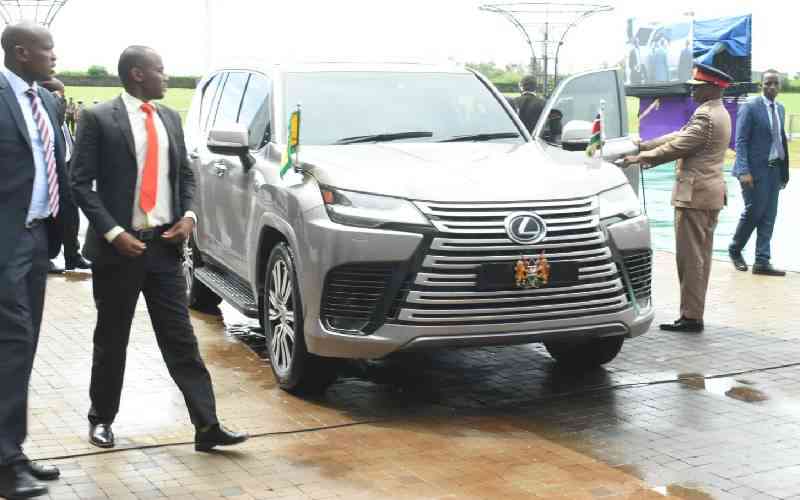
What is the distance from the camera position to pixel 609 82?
9727mm

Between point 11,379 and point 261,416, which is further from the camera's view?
point 261,416

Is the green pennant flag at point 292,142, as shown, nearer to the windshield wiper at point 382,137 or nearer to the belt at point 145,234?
the windshield wiper at point 382,137

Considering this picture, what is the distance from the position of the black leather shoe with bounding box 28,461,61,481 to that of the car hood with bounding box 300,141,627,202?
208 cm

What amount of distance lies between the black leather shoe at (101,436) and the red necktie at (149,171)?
1096mm

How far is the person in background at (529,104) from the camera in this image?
13210 mm

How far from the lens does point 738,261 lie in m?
11.8

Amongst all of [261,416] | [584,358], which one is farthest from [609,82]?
[261,416]

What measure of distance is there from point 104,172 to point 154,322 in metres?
0.76

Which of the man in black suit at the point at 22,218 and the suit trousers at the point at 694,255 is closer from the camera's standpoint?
the man in black suit at the point at 22,218

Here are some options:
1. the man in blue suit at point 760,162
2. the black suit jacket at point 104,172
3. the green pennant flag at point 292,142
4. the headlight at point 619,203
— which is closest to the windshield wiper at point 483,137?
the headlight at point 619,203

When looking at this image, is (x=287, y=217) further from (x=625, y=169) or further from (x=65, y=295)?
(x=65, y=295)

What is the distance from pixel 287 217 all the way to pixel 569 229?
155 centimetres

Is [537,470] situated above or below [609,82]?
below

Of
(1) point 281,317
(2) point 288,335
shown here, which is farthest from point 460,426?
(1) point 281,317
